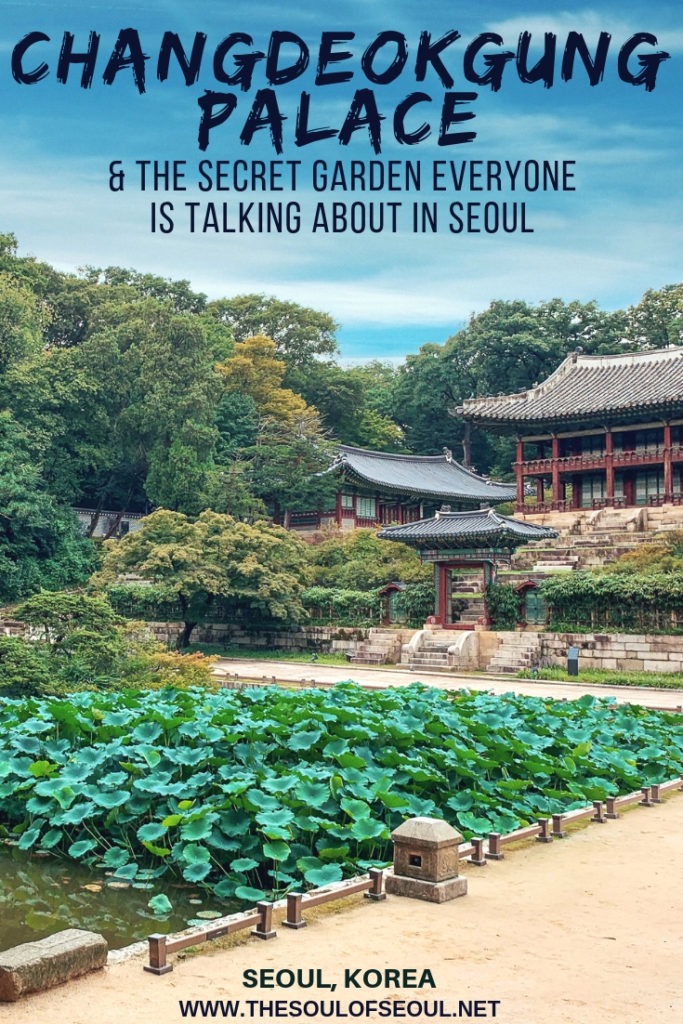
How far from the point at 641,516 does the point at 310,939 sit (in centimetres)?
3195

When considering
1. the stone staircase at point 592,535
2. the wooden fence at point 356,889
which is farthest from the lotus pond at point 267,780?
the stone staircase at point 592,535

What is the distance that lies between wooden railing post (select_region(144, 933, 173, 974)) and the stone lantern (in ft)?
Result: 6.71

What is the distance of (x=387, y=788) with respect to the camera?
888 cm

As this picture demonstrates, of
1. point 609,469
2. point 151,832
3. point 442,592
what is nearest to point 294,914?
point 151,832

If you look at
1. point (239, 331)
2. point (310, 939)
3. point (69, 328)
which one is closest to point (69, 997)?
point (310, 939)

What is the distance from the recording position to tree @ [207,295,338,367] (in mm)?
58969

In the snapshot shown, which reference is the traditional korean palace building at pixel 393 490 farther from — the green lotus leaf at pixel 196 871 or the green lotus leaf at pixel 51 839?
the green lotus leaf at pixel 196 871

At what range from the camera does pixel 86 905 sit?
812 cm

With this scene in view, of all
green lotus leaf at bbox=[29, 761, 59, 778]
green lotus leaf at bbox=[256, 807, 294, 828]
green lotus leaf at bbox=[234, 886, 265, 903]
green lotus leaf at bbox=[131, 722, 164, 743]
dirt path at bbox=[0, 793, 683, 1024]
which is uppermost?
green lotus leaf at bbox=[131, 722, 164, 743]

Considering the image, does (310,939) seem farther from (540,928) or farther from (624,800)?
(624,800)

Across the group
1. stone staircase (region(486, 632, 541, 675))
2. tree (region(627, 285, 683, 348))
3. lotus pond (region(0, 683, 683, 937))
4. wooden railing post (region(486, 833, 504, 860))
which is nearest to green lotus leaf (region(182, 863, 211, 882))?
lotus pond (region(0, 683, 683, 937))

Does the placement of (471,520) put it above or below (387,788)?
above

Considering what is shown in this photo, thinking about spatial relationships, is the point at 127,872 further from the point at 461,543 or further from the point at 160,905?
the point at 461,543

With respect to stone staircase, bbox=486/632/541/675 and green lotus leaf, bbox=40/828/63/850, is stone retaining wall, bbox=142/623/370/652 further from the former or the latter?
green lotus leaf, bbox=40/828/63/850
